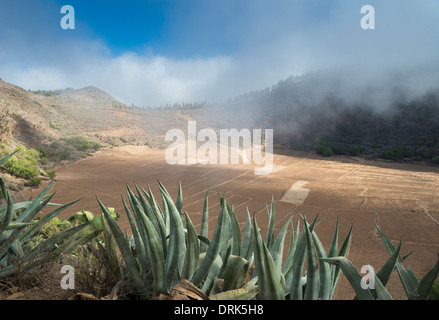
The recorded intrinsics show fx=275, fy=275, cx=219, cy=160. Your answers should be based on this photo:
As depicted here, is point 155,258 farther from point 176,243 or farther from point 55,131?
point 55,131

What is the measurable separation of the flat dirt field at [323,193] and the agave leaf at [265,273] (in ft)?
6.24

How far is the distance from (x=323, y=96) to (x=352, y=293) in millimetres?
26511

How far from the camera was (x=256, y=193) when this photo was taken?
24.0 ft

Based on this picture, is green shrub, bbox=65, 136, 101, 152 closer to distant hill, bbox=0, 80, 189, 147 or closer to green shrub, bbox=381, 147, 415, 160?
distant hill, bbox=0, 80, 189, 147

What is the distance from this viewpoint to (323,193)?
714 centimetres

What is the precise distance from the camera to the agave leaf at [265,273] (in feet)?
3.96

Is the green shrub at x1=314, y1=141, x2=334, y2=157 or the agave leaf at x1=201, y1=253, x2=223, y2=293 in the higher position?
the green shrub at x1=314, y1=141, x2=334, y2=157

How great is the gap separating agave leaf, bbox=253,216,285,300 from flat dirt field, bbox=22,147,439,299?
1.90 m

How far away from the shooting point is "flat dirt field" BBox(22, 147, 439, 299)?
4137mm

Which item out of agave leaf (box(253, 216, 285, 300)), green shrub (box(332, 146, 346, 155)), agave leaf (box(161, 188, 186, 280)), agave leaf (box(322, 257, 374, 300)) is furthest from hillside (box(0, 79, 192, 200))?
green shrub (box(332, 146, 346, 155))

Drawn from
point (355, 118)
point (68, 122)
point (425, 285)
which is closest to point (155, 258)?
point (425, 285)

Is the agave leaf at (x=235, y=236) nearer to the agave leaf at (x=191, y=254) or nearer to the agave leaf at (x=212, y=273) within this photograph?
the agave leaf at (x=212, y=273)

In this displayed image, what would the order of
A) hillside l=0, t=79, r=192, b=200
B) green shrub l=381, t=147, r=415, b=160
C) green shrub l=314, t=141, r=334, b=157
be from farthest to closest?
green shrub l=314, t=141, r=334, b=157
green shrub l=381, t=147, r=415, b=160
hillside l=0, t=79, r=192, b=200
